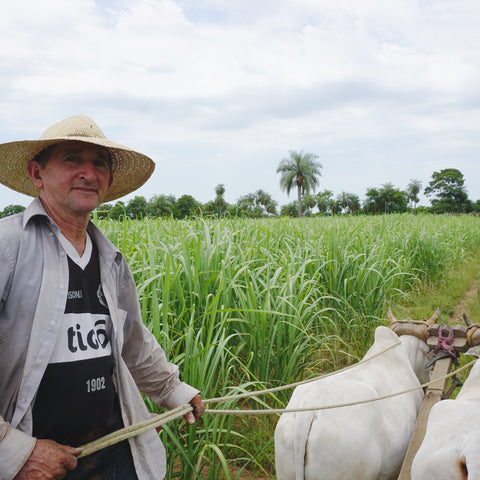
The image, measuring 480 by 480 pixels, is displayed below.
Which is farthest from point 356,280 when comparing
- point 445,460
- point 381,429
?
point 445,460

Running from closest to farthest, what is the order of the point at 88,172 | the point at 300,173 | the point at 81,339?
the point at 81,339 → the point at 88,172 → the point at 300,173

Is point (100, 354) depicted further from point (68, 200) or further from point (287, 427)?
point (287, 427)

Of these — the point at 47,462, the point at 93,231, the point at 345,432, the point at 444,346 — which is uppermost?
the point at 93,231

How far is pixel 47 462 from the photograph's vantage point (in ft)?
3.80

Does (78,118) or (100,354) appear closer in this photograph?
(100,354)

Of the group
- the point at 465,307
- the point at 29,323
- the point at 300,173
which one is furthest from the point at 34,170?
the point at 300,173

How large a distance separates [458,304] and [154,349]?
610 centimetres

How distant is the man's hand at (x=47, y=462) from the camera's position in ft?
3.73

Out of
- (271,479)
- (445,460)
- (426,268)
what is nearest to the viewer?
(445,460)

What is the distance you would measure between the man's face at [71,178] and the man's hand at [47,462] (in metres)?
0.70

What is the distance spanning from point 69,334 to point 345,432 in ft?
3.67

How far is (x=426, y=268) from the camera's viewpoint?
297 inches

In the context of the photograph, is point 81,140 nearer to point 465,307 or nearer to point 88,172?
point 88,172

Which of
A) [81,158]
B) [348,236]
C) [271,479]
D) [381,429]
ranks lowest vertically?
[271,479]
